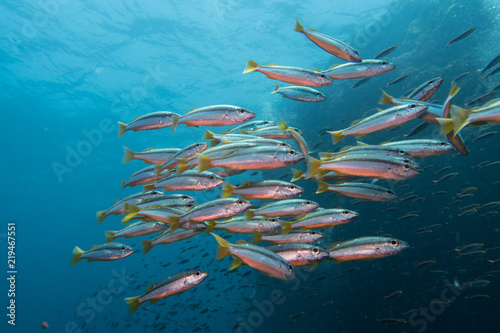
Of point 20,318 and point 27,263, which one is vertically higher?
point 27,263

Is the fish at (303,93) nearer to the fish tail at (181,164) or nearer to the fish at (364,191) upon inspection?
the fish at (364,191)

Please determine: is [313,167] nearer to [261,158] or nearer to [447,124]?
[261,158]

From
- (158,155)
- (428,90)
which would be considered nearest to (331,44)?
(428,90)

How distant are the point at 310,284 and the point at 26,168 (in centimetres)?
3569

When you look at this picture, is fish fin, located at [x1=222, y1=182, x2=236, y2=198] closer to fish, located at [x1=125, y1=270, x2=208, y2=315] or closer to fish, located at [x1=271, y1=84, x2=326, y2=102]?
fish, located at [x1=125, y1=270, x2=208, y2=315]

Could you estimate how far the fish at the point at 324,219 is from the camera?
432 cm

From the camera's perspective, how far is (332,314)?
587 inches

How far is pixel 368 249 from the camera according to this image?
4.02 metres

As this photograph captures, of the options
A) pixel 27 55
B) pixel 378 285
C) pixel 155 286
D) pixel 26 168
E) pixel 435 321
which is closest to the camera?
pixel 155 286

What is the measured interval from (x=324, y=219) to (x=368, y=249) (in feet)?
2.65

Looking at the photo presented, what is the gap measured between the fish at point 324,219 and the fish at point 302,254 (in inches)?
16.6

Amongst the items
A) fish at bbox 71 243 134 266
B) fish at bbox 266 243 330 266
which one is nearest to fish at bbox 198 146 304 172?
fish at bbox 266 243 330 266

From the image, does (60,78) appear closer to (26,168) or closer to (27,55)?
(27,55)

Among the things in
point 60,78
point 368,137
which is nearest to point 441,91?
point 368,137
